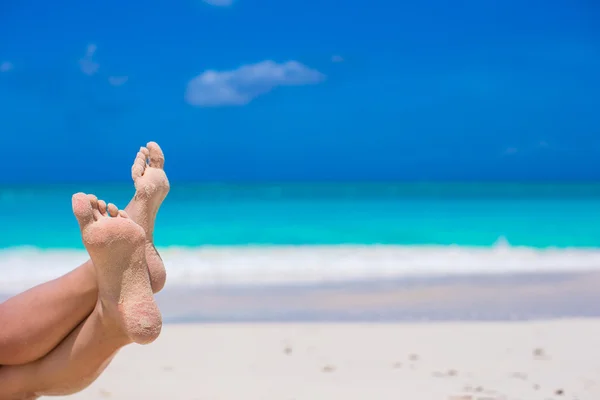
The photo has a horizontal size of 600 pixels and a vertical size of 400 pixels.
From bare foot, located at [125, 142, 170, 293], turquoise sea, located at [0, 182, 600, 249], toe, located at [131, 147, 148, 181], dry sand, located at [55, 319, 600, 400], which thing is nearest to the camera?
bare foot, located at [125, 142, 170, 293]

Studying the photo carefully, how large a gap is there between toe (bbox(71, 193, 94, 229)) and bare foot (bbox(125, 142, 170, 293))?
0.23m

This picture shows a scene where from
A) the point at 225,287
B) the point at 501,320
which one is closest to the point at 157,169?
the point at 501,320

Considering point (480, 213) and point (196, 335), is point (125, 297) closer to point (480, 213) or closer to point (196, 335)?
point (196, 335)

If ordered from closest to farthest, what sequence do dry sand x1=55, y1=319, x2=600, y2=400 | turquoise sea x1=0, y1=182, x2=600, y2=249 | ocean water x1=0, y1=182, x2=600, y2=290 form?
dry sand x1=55, y1=319, x2=600, y2=400, ocean water x1=0, y1=182, x2=600, y2=290, turquoise sea x1=0, y1=182, x2=600, y2=249

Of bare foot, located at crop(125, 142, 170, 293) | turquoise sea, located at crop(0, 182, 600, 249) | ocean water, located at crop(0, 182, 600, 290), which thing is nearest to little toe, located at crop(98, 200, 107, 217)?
bare foot, located at crop(125, 142, 170, 293)

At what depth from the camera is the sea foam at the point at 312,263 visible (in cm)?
780

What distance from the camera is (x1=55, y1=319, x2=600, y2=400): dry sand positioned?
3254 mm

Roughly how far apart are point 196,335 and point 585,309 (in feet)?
9.91

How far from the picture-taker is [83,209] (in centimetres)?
186

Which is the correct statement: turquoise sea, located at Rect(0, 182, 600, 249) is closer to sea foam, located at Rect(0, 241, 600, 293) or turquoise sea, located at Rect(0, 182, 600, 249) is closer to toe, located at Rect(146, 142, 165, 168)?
sea foam, located at Rect(0, 241, 600, 293)

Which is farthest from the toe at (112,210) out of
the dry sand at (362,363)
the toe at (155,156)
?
the dry sand at (362,363)

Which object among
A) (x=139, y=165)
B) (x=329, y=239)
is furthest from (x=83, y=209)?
(x=329, y=239)

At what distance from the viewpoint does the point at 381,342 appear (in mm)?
4168

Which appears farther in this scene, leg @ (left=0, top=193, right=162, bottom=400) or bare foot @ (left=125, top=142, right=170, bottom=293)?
bare foot @ (left=125, top=142, right=170, bottom=293)
